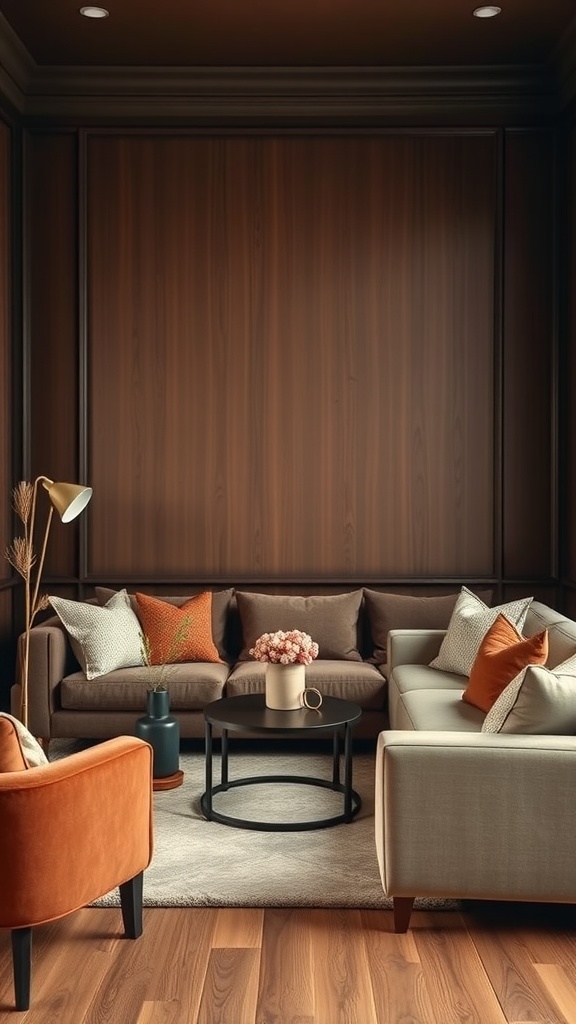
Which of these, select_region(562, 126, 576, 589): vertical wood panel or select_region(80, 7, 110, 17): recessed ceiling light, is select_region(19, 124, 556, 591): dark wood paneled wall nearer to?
select_region(562, 126, 576, 589): vertical wood panel

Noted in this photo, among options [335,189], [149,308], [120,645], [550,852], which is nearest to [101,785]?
[550,852]

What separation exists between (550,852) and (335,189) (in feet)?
11.9

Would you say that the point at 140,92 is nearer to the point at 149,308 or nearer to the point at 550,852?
the point at 149,308

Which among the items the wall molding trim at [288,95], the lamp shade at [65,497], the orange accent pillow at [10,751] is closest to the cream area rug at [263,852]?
the orange accent pillow at [10,751]

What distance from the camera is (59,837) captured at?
95.0 inches

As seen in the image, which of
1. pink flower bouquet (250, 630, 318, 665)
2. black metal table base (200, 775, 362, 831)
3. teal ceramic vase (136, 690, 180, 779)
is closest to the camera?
black metal table base (200, 775, 362, 831)

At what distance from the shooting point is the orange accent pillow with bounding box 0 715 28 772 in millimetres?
Answer: 2398

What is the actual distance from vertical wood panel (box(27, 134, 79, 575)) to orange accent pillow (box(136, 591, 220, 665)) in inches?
27.5

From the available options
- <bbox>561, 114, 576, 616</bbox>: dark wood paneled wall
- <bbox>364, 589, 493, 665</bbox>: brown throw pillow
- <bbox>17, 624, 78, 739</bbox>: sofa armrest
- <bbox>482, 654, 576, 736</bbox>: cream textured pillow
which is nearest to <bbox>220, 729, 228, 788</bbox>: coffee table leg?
<bbox>17, 624, 78, 739</bbox>: sofa armrest

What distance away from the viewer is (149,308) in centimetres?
523

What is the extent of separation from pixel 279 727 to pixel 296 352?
2355mm

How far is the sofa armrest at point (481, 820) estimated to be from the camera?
8.93ft

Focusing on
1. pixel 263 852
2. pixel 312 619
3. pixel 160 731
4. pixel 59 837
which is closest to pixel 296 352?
pixel 312 619

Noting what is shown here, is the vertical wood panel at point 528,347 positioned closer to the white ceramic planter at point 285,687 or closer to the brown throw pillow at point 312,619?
the brown throw pillow at point 312,619
